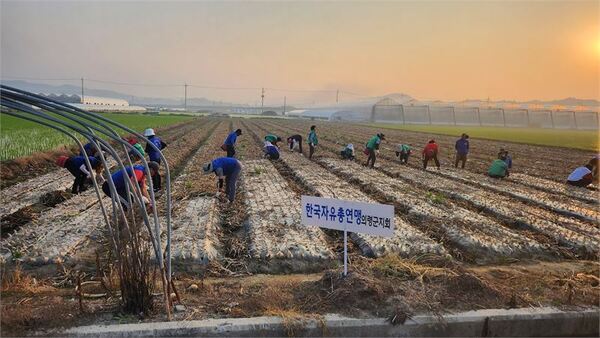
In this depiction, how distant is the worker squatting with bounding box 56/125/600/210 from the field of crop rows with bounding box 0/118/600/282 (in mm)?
498

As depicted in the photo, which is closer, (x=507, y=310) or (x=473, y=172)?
(x=507, y=310)

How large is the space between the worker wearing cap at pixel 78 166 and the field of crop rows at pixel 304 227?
0.26 meters

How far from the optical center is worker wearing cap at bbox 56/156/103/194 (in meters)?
7.53

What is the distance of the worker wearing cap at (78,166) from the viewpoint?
24.7ft

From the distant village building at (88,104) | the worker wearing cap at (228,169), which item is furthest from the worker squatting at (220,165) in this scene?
the distant village building at (88,104)

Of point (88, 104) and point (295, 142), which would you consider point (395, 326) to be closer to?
point (295, 142)

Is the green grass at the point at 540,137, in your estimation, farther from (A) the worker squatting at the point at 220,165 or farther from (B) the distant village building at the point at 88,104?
(B) the distant village building at the point at 88,104

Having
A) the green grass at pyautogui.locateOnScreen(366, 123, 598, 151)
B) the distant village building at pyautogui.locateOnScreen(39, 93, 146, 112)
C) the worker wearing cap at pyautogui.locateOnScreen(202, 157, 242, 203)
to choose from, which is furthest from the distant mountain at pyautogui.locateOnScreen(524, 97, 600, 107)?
the worker wearing cap at pyautogui.locateOnScreen(202, 157, 242, 203)

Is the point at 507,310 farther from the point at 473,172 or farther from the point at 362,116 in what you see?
the point at 362,116

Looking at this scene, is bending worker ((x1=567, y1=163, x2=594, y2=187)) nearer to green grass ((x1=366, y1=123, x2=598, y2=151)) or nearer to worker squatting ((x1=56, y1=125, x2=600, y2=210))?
worker squatting ((x1=56, y1=125, x2=600, y2=210))

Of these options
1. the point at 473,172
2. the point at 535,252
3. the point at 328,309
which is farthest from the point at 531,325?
the point at 473,172

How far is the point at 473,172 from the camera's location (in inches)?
599

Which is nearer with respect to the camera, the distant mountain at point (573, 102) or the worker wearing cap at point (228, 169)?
the worker wearing cap at point (228, 169)

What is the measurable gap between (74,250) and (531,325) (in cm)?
560
